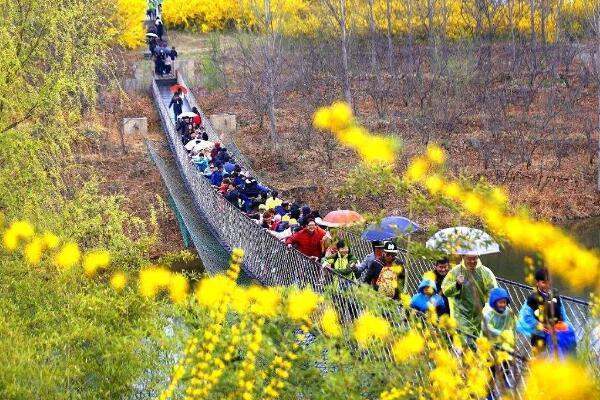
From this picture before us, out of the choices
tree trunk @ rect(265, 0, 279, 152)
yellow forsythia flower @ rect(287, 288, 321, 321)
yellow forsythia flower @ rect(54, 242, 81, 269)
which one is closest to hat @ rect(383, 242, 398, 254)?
yellow forsythia flower @ rect(287, 288, 321, 321)

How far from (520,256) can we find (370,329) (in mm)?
13302

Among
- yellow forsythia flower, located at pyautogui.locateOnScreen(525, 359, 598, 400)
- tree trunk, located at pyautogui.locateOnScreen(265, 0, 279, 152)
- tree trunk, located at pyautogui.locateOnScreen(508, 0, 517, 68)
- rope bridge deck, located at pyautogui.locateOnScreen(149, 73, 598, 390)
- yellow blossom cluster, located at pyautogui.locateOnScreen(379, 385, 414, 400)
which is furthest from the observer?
tree trunk, located at pyautogui.locateOnScreen(508, 0, 517, 68)

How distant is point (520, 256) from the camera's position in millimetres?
17969

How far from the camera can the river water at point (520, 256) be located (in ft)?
55.8

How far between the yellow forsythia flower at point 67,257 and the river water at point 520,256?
28.1 feet

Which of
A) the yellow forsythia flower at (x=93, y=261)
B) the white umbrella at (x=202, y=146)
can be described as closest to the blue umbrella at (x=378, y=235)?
the yellow forsythia flower at (x=93, y=261)

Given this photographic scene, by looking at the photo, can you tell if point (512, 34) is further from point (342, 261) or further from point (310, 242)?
point (342, 261)

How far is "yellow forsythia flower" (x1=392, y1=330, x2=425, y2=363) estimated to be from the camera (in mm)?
5062

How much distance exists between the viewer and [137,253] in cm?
928

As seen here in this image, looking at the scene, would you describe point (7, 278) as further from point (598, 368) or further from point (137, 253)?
point (598, 368)

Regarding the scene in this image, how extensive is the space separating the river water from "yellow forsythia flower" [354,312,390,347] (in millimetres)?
9474

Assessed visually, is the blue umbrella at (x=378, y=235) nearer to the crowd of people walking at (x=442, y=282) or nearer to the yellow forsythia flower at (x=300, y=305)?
the crowd of people walking at (x=442, y=282)

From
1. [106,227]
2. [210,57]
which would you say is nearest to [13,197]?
[106,227]

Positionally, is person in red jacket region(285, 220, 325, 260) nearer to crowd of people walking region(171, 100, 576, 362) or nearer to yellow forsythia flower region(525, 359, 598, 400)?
crowd of people walking region(171, 100, 576, 362)
